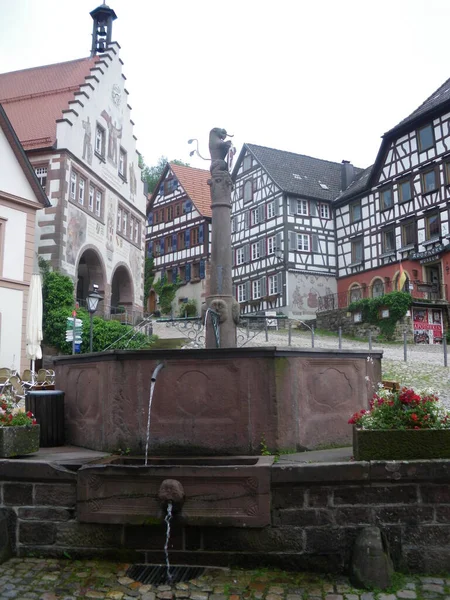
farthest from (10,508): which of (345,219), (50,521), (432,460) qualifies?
(345,219)

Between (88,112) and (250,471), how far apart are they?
2574cm

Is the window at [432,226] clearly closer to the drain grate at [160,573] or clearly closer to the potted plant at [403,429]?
the potted plant at [403,429]

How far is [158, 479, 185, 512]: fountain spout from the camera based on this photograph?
506 centimetres

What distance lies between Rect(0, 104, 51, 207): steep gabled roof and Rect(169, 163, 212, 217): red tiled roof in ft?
69.2

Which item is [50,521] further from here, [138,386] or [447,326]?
[447,326]

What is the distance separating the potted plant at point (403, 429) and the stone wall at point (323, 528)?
14 centimetres

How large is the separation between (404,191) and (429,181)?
6.55 ft

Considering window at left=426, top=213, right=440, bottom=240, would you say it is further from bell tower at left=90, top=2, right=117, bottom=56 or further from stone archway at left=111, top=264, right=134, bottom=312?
bell tower at left=90, top=2, right=117, bottom=56

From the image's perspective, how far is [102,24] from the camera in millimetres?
36469

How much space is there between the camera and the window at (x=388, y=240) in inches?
1364

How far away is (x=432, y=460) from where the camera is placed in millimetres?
5055

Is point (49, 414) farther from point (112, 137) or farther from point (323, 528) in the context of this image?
point (112, 137)

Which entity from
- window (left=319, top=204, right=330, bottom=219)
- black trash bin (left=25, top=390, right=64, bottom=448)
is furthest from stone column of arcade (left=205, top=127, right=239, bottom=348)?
window (left=319, top=204, right=330, bottom=219)

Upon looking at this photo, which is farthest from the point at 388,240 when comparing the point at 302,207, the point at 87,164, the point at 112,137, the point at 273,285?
the point at 87,164
